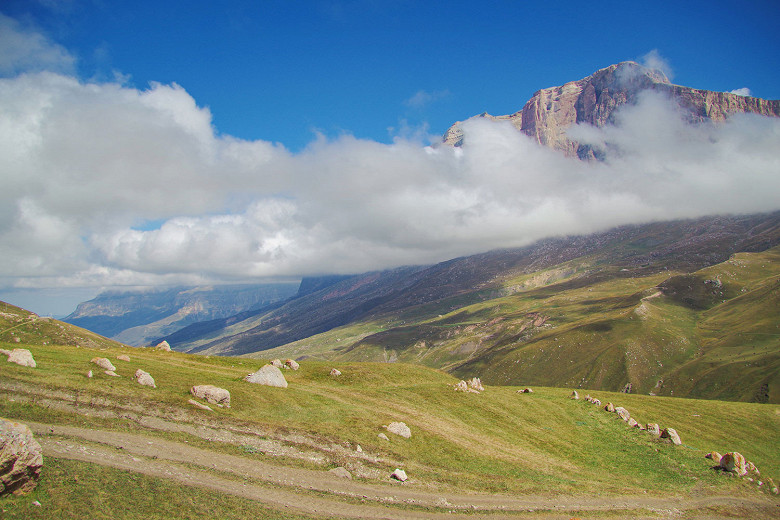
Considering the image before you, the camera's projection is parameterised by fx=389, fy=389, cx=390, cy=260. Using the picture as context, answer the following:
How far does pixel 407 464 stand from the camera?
37.1 metres

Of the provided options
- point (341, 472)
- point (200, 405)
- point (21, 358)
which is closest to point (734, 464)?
point (341, 472)

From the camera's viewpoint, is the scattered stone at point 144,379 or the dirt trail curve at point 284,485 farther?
the scattered stone at point 144,379

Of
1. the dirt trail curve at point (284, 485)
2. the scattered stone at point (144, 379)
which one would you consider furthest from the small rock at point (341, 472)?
the scattered stone at point (144, 379)

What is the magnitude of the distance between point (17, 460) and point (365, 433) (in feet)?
91.2

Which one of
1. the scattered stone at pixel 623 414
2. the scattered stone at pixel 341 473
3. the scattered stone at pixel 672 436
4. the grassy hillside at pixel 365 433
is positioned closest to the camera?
the grassy hillside at pixel 365 433

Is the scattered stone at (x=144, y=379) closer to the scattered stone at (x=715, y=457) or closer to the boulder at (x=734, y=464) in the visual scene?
the boulder at (x=734, y=464)

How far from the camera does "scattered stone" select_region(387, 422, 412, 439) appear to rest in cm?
4309

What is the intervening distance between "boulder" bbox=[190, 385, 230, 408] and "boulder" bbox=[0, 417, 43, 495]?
18252 mm

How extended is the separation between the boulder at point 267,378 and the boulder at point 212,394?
413 inches

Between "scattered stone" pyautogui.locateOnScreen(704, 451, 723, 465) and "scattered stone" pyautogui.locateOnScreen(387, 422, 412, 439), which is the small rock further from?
"scattered stone" pyautogui.locateOnScreen(704, 451, 723, 465)

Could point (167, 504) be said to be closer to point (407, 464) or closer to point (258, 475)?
point (258, 475)

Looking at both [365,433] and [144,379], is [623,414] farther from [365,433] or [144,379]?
[144,379]

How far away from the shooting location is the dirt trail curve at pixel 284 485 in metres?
27.8

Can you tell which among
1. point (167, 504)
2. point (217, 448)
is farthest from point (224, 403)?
point (167, 504)
